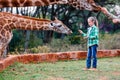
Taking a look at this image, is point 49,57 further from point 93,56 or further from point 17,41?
point 17,41

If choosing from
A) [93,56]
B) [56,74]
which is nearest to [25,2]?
[56,74]

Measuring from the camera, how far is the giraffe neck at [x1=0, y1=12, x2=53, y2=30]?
8609mm

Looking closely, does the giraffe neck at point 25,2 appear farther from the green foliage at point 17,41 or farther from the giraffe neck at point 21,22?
the green foliage at point 17,41

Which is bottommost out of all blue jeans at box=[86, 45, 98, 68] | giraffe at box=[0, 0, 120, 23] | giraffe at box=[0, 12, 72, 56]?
blue jeans at box=[86, 45, 98, 68]

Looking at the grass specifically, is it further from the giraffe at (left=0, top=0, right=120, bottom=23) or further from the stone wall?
the giraffe at (left=0, top=0, right=120, bottom=23)

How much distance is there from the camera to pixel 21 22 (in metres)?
8.99

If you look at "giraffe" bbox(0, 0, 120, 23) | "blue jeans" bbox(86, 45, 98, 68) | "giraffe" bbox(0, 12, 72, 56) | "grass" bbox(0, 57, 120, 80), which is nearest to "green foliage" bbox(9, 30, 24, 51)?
"giraffe" bbox(0, 12, 72, 56)

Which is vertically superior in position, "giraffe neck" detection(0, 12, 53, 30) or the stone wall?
"giraffe neck" detection(0, 12, 53, 30)

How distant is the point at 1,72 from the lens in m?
7.37

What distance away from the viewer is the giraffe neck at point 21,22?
28.2 feet

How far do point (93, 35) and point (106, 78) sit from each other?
4.76 ft

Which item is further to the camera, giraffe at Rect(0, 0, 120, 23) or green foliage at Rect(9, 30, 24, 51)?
green foliage at Rect(9, 30, 24, 51)

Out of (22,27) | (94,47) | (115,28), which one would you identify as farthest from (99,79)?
(115,28)

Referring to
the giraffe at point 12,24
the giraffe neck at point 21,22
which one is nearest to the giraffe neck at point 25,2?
the giraffe at point 12,24
